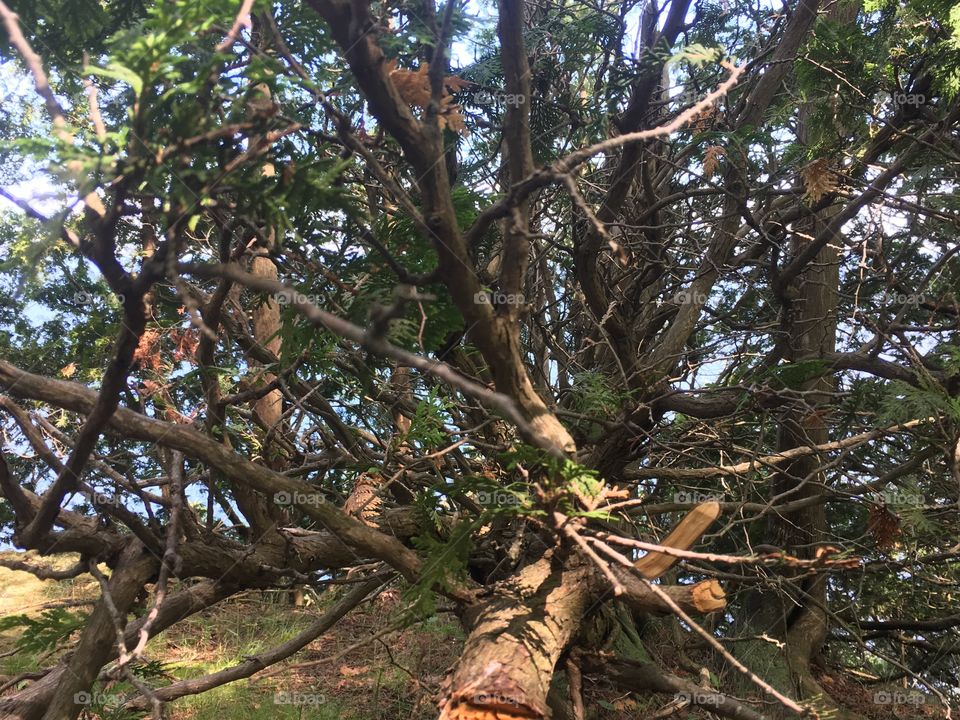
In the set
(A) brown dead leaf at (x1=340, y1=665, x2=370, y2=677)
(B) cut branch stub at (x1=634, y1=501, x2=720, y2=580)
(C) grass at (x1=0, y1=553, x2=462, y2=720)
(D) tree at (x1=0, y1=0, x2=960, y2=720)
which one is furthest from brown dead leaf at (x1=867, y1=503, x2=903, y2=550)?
(A) brown dead leaf at (x1=340, y1=665, x2=370, y2=677)

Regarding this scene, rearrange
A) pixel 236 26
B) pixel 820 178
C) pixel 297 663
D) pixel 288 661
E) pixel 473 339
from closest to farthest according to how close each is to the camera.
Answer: pixel 236 26
pixel 473 339
pixel 820 178
pixel 297 663
pixel 288 661

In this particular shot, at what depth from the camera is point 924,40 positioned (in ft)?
8.29

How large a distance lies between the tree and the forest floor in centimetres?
25

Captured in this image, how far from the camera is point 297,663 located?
9.66 ft

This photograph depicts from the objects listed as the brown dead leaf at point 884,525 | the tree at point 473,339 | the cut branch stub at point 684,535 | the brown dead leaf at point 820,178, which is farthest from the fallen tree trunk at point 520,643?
the brown dead leaf at point 820,178

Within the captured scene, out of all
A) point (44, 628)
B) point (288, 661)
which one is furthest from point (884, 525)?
point (288, 661)

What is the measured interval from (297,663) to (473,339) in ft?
5.87

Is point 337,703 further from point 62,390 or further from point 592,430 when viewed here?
point 62,390

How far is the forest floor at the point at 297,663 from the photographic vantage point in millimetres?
3094

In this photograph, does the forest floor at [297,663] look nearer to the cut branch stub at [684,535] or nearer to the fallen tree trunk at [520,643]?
the fallen tree trunk at [520,643]

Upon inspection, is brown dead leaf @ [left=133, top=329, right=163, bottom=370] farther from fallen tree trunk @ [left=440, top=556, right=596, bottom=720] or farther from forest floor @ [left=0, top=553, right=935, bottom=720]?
fallen tree trunk @ [left=440, top=556, right=596, bottom=720]

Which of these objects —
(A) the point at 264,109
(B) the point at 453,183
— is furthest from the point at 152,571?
(B) the point at 453,183

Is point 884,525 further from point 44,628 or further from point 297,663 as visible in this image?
point 44,628

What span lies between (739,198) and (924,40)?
83 cm
